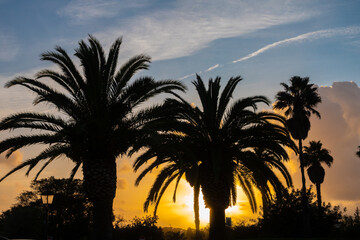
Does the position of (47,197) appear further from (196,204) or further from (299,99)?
(299,99)

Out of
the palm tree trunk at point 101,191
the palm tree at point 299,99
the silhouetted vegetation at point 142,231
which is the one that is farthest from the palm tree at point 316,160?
the palm tree trunk at point 101,191

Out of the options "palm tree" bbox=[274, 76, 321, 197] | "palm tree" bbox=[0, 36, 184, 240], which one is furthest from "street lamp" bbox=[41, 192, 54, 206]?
"palm tree" bbox=[274, 76, 321, 197]

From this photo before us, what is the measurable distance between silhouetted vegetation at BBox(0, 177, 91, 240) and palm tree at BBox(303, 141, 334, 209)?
2909cm

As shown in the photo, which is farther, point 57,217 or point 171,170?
point 57,217

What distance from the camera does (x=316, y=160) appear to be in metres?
54.3

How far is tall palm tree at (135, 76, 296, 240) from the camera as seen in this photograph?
81.1ft

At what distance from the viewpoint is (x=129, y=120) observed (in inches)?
802

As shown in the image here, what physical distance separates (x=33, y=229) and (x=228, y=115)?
1569 inches

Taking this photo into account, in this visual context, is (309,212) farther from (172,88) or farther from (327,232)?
(172,88)

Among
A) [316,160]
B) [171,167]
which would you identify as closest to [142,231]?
[171,167]

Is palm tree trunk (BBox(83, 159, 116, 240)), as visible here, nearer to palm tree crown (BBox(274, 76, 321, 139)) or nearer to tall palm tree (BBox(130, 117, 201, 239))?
tall palm tree (BBox(130, 117, 201, 239))

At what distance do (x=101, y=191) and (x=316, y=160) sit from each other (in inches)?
1602

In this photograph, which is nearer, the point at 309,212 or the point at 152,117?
the point at 152,117

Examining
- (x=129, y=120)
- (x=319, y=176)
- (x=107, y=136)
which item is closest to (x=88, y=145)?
(x=107, y=136)
